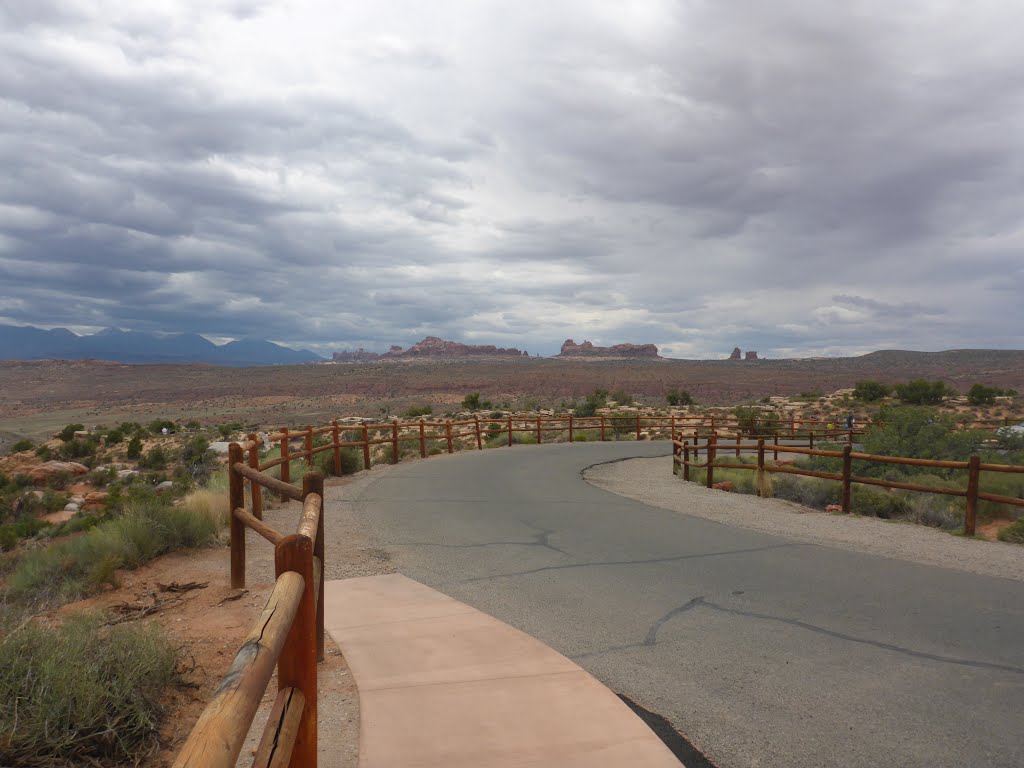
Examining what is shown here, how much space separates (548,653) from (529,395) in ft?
292

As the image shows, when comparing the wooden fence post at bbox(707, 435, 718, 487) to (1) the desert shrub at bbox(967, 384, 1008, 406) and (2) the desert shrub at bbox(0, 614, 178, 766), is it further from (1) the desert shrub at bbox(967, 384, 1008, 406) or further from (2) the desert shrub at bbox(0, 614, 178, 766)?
(1) the desert shrub at bbox(967, 384, 1008, 406)

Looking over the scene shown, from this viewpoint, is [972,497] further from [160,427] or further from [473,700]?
[160,427]

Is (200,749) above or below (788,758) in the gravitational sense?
above

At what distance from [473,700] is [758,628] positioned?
8.91 ft

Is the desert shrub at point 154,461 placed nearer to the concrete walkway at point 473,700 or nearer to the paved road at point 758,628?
the paved road at point 758,628

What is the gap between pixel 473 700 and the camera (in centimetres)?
468

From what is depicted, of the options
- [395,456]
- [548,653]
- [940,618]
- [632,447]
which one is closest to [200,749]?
[548,653]

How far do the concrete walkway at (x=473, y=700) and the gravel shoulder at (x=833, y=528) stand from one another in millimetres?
5697

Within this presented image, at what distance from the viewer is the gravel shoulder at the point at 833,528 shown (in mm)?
8828

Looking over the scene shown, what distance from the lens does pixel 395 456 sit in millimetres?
21672

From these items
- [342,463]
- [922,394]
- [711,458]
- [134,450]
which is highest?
[922,394]

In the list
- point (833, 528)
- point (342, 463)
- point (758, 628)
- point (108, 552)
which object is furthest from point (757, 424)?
point (108, 552)

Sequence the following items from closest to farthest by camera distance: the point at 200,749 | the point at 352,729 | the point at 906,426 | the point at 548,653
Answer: the point at 200,749 → the point at 352,729 → the point at 548,653 → the point at 906,426

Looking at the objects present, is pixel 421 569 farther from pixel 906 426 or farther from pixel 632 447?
pixel 632 447
